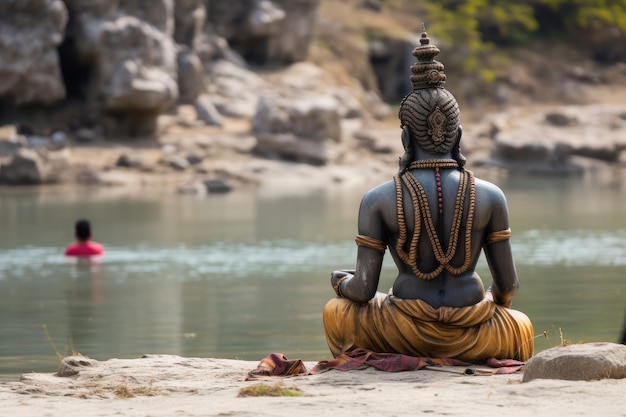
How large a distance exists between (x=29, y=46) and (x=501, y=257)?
29369 mm

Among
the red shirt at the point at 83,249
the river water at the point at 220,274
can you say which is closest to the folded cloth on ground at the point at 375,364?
the river water at the point at 220,274

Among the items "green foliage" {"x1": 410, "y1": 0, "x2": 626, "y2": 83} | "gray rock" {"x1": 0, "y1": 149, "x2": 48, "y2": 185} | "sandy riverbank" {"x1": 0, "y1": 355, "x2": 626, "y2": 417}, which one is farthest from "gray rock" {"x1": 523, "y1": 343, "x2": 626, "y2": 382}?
"green foliage" {"x1": 410, "y1": 0, "x2": 626, "y2": 83}

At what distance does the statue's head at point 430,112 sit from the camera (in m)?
7.56

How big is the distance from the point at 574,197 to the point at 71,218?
36.6 ft

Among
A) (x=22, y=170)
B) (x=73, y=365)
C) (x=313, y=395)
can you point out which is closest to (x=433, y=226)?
(x=313, y=395)

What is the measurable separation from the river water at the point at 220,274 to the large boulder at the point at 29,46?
7.01 m

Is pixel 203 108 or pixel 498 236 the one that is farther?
pixel 203 108

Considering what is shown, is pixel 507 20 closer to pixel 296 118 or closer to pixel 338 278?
pixel 296 118

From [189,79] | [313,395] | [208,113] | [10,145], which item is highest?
[189,79]

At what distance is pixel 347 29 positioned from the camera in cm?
4941

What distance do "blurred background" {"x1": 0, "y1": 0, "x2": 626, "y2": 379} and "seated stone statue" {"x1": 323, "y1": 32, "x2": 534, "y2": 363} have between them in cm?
66

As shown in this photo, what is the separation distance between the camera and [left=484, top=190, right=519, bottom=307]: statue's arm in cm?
741

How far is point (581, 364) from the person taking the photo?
6488 mm

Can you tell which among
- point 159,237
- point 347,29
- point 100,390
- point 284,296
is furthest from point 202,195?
point 100,390
